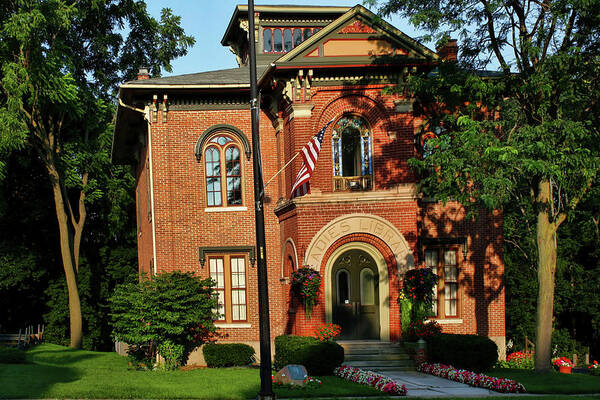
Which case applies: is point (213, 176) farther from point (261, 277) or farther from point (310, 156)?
point (261, 277)

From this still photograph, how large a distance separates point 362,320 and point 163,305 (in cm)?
572

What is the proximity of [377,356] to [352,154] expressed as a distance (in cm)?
586

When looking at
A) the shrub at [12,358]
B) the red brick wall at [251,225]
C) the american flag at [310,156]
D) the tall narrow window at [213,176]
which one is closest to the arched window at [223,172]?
the tall narrow window at [213,176]

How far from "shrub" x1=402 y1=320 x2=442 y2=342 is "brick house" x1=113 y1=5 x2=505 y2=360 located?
50 cm

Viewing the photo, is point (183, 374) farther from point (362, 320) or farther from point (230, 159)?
point (230, 159)

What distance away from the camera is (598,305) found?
43000 mm

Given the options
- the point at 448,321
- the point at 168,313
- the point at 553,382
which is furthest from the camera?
the point at 448,321

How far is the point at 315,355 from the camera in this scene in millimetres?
19297

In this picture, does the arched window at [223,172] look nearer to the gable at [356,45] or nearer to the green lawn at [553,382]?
the gable at [356,45]

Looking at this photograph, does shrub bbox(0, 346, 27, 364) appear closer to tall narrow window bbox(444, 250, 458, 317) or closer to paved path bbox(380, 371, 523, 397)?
paved path bbox(380, 371, 523, 397)

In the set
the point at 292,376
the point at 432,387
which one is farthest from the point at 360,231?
the point at 292,376

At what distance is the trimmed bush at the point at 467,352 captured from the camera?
1994 cm

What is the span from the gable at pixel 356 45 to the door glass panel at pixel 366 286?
6.04 metres

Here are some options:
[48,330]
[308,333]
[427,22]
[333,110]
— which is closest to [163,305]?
[308,333]
